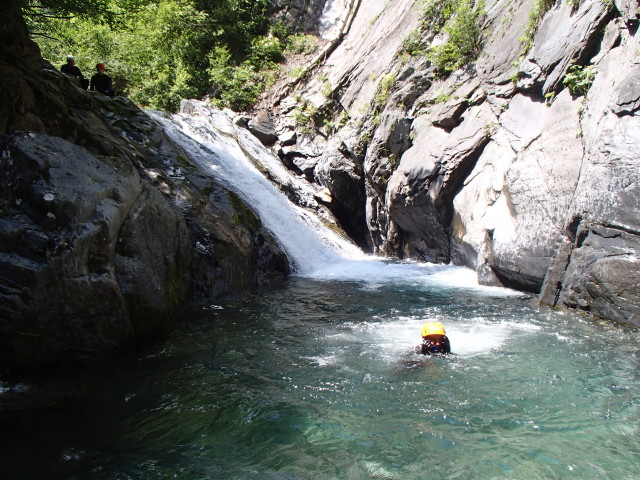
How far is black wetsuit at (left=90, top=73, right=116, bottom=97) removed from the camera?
13.1 metres

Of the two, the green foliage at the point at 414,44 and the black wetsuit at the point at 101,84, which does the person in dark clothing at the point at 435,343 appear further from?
the black wetsuit at the point at 101,84

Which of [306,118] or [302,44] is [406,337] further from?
[302,44]

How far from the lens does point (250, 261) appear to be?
10758mm

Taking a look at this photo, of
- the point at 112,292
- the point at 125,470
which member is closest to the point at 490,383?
the point at 125,470

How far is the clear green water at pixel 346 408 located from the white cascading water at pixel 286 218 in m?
4.55

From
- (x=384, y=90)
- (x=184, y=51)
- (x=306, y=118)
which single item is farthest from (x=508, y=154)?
(x=184, y=51)

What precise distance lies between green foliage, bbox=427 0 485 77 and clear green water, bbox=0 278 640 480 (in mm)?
8597

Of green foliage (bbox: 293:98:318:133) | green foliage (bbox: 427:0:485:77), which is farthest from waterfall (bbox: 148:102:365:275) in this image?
green foliage (bbox: 427:0:485:77)

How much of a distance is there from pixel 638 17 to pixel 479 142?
421 centimetres

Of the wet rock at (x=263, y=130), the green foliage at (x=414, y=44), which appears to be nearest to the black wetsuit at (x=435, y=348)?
the green foliage at (x=414, y=44)

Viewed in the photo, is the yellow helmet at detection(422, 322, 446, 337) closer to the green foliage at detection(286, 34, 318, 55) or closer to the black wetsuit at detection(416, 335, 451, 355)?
the black wetsuit at detection(416, 335, 451, 355)

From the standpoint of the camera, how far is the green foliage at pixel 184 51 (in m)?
22.2

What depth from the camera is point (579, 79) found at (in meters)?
9.00

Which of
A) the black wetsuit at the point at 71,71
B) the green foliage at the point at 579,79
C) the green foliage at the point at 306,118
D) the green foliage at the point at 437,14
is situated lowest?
the green foliage at the point at 579,79
